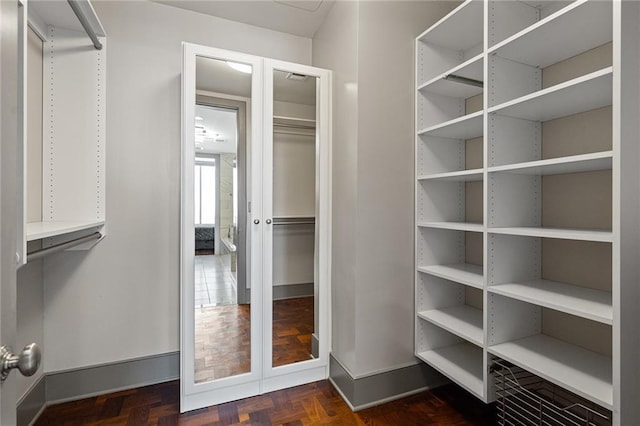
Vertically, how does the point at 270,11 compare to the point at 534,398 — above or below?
above

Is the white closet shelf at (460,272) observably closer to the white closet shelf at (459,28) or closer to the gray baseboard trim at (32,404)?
the white closet shelf at (459,28)

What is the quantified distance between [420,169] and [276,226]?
97 centimetres

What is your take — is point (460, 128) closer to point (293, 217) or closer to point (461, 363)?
point (293, 217)

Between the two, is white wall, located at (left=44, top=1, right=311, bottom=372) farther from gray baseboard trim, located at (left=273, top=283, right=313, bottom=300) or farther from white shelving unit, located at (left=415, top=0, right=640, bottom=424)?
white shelving unit, located at (left=415, top=0, right=640, bottom=424)

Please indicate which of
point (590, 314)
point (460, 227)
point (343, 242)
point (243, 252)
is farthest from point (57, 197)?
point (590, 314)

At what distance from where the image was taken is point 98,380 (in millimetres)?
1863

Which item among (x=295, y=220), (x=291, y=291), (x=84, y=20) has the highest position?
(x=84, y=20)

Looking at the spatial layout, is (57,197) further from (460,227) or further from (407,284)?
(460,227)

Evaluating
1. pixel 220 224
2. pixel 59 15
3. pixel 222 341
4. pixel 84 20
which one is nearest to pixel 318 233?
pixel 220 224

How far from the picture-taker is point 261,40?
2250mm

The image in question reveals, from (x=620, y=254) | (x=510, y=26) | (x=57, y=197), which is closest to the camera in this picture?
(x=620, y=254)

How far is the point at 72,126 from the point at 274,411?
6.50 feet

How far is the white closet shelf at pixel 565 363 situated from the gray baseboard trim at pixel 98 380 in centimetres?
194

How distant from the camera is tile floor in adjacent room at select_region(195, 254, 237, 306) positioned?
1784 mm
